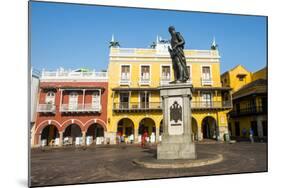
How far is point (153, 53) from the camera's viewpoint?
53.0 ft

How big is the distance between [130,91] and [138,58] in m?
2.41

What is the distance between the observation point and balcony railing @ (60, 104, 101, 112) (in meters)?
14.3

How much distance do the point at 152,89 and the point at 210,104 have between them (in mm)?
4311

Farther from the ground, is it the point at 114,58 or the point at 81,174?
the point at 114,58

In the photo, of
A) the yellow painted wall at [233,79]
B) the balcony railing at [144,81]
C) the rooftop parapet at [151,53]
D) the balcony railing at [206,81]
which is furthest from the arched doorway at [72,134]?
the yellow painted wall at [233,79]

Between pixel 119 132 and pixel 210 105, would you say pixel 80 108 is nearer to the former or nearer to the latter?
pixel 119 132

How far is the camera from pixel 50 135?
1388 cm

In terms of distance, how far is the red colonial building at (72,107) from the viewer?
13617 millimetres

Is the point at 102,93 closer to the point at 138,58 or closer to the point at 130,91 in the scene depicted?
the point at 130,91

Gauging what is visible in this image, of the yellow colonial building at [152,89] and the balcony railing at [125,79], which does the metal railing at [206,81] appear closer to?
the yellow colonial building at [152,89]

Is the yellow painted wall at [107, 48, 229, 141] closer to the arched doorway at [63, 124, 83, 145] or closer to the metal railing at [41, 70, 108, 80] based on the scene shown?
the metal railing at [41, 70, 108, 80]

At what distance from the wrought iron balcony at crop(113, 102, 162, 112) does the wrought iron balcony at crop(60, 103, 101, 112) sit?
126cm

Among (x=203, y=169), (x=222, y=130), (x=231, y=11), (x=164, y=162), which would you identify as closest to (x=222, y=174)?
(x=203, y=169)

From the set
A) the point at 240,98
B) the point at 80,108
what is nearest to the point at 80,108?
the point at 80,108
